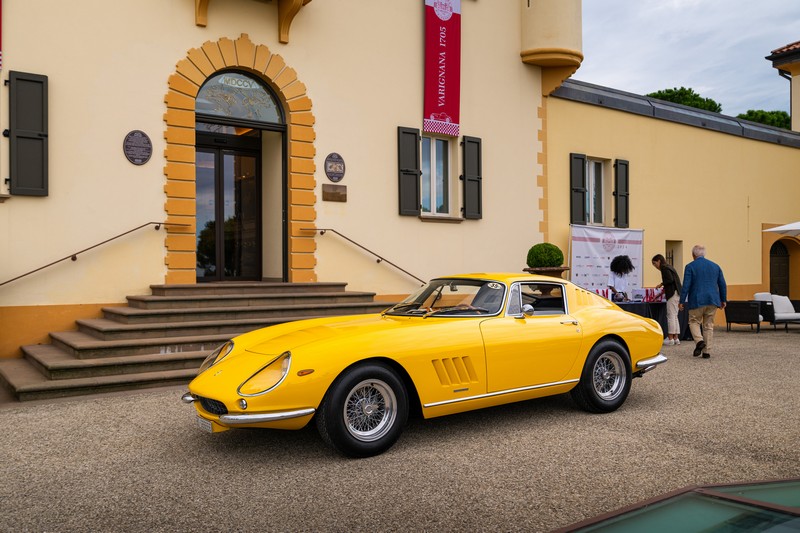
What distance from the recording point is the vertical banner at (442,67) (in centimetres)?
1173

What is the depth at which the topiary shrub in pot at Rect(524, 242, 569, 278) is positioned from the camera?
11539mm

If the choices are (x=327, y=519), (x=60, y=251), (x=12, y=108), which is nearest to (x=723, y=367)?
(x=327, y=519)

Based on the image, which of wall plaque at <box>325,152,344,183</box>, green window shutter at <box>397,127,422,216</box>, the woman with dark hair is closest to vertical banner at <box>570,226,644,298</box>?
the woman with dark hair

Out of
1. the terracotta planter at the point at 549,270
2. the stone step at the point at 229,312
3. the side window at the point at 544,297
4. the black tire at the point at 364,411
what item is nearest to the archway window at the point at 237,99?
the stone step at the point at 229,312

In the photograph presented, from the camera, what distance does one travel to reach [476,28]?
12492mm

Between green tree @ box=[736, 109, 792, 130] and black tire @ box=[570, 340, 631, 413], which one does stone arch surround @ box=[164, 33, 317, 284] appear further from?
green tree @ box=[736, 109, 792, 130]

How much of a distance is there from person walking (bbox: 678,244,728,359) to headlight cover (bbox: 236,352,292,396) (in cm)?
741

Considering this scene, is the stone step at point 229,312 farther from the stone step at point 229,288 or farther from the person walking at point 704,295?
the person walking at point 704,295

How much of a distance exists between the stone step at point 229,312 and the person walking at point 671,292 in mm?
5326

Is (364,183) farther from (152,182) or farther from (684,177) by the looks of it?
(684,177)

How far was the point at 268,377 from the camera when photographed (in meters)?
4.22

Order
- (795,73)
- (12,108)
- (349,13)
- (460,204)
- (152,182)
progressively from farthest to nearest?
(795,73), (460,204), (349,13), (152,182), (12,108)

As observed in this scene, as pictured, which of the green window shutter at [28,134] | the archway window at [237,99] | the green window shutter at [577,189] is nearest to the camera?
the green window shutter at [28,134]

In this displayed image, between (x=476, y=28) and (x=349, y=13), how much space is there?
2908 millimetres
